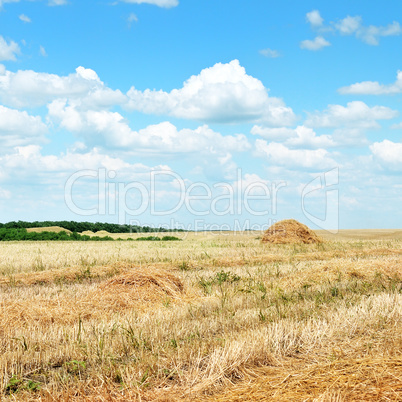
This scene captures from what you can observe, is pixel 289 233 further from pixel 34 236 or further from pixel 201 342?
pixel 34 236

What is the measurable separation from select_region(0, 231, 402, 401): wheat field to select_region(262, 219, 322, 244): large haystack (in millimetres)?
14866

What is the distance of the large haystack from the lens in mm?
25281

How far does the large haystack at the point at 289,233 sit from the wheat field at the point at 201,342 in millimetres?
14866

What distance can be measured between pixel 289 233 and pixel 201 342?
68.8 ft

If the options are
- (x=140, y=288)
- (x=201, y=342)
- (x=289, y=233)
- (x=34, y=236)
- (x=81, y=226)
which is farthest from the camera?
(x=81, y=226)

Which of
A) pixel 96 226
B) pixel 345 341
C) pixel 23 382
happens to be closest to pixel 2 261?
pixel 23 382

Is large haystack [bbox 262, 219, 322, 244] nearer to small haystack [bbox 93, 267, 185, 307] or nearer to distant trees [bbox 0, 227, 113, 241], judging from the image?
small haystack [bbox 93, 267, 185, 307]

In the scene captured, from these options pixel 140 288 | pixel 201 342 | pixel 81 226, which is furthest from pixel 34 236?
pixel 201 342

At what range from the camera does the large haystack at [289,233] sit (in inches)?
995

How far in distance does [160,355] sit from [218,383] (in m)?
0.99

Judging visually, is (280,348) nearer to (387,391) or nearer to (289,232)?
(387,391)

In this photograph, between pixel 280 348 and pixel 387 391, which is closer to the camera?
pixel 387 391

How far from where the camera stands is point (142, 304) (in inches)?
330

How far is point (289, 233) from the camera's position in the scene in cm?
2573
